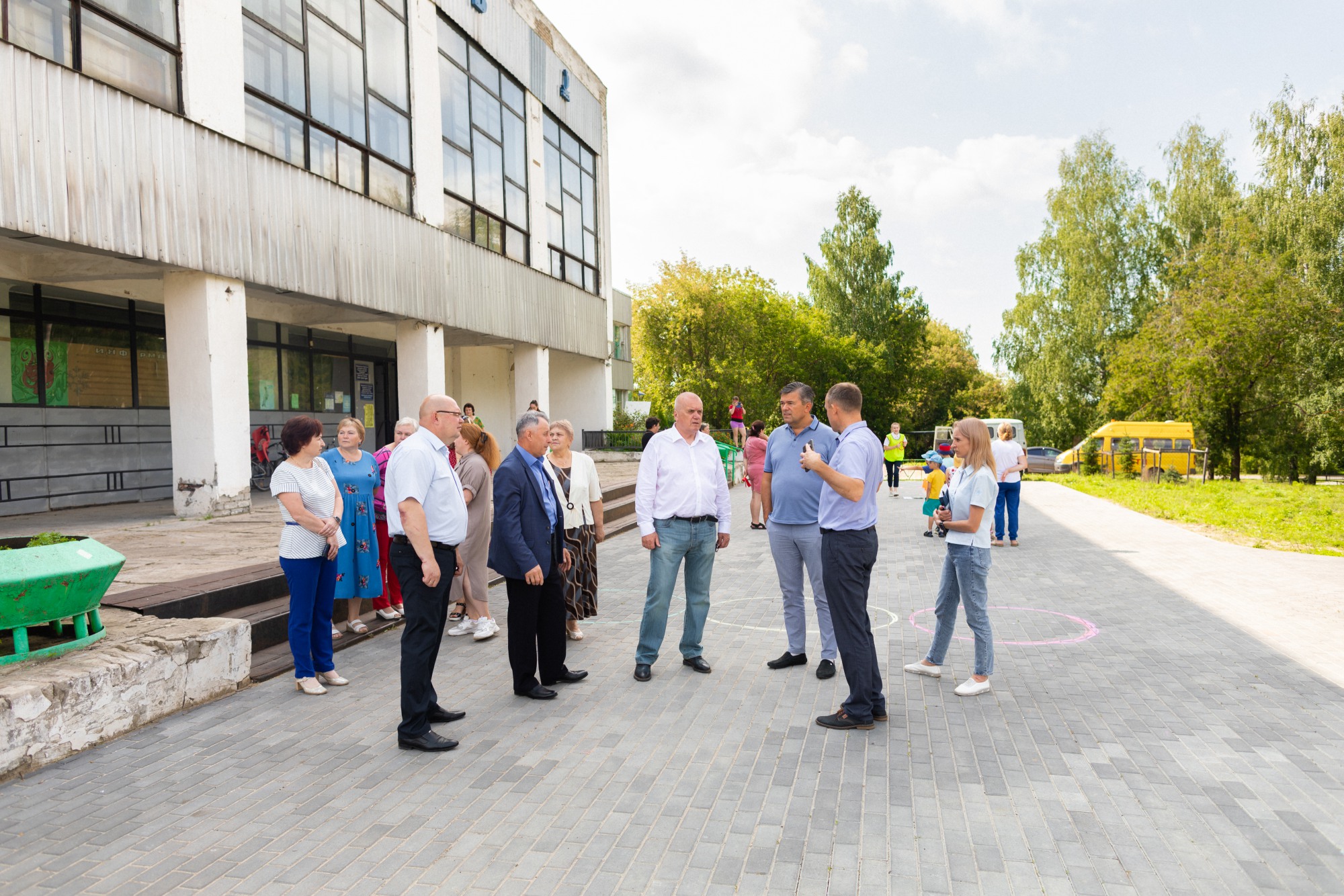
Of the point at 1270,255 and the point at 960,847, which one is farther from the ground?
the point at 1270,255

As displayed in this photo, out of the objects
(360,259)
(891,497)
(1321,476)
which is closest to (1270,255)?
(1321,476)

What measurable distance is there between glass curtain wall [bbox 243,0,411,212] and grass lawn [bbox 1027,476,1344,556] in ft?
49.1

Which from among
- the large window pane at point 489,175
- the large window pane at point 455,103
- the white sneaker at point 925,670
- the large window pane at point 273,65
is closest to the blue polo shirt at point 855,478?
the white sneaker at point 925,670

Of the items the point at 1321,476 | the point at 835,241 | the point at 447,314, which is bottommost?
the point at 1321,476

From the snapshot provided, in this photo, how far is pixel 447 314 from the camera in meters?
16.1

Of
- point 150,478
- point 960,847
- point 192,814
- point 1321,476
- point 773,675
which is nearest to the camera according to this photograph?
point 960,847

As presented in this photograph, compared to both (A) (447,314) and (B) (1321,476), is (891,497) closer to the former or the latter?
(A) (447,314)

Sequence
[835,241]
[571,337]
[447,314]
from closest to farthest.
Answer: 1. [447,314]
2. [571,337]
3. [835,241]

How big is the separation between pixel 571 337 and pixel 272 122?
11162 millimetres

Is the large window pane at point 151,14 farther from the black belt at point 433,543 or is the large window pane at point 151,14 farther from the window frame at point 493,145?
the black belt at point 433,543

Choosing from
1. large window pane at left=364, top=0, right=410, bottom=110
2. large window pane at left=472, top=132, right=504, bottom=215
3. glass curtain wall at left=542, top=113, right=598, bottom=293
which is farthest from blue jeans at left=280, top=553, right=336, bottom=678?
glass curtain wall at left=542, top=113, right=598, bottom=293

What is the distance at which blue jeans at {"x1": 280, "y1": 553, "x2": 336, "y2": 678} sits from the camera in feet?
16.4

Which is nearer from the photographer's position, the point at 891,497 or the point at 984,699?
the point at 984,699

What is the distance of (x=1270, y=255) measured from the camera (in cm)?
2994
